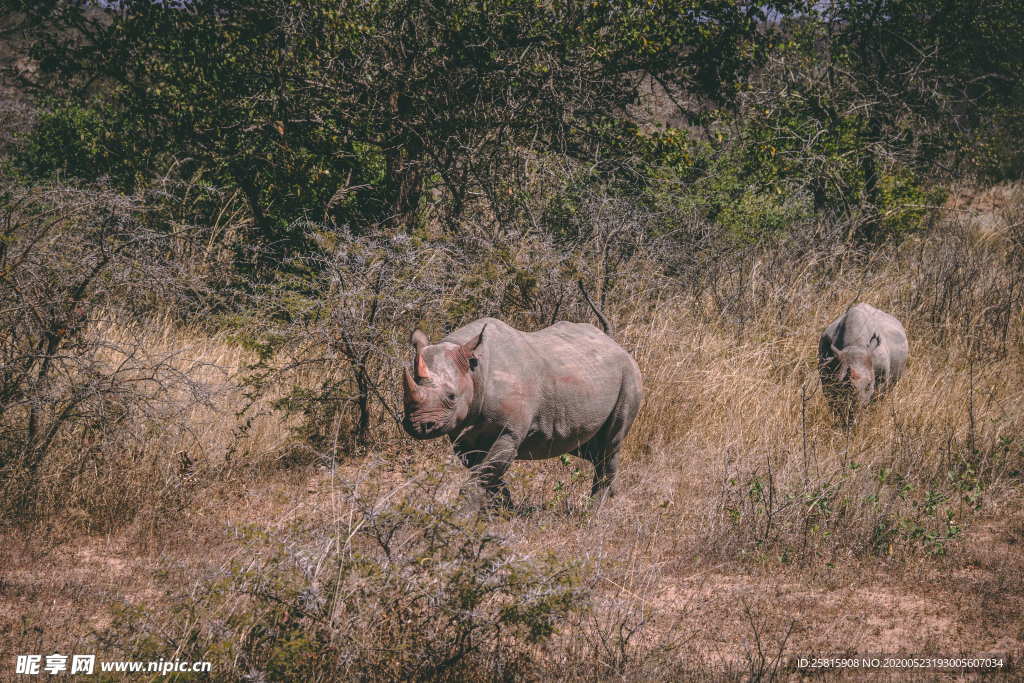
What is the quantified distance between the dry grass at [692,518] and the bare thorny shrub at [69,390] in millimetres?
78

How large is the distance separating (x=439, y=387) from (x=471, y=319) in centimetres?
307

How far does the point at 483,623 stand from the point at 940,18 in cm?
1586

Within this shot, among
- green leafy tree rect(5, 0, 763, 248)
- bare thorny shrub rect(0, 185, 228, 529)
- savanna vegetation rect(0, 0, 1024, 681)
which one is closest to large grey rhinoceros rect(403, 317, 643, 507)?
savanna vegetation rect(0, 0, 1024, 681)

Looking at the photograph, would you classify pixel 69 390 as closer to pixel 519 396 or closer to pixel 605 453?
pixel 519 396

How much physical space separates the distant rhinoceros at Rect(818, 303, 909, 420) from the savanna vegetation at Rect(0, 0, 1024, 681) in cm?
31

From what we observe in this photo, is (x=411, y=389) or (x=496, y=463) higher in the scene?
(x=411, y=389)

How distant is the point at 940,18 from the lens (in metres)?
15.6

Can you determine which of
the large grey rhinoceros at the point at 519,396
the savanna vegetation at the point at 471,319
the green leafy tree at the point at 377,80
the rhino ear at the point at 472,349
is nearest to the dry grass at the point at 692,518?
the savanna vegetation at the point at 471,319

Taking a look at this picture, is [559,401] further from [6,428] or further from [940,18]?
[940,18]

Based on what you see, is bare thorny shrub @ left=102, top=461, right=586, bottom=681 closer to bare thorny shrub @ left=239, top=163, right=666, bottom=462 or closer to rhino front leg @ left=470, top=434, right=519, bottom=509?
rhino front leg @ left=470, top=434, right=519, bottom=509

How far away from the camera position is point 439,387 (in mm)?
5059

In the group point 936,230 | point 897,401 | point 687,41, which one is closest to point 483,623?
point 897,401

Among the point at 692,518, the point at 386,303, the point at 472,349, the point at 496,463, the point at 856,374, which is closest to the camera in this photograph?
the point at 472,349

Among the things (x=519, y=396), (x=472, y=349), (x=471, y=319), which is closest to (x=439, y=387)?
(x=472, y=349)
